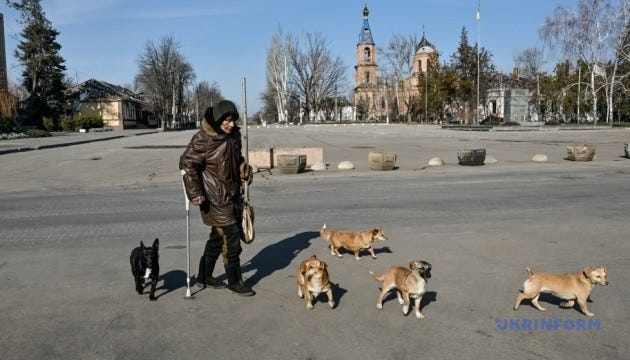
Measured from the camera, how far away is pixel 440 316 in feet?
15.6

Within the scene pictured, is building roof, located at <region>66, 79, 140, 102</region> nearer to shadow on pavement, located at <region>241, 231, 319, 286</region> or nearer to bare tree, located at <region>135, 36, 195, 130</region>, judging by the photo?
bare tree, located at <region>135, 36, 195, 130</region>

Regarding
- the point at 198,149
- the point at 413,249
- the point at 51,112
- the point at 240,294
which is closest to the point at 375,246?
the point at 413,249

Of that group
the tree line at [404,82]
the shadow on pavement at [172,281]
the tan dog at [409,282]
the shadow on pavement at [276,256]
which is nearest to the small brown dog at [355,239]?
the shadow on pavement at [276,256]

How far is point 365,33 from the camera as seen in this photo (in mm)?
129625

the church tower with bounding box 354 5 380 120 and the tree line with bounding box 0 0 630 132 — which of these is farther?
the church tower with bounding box 354 5 380 120

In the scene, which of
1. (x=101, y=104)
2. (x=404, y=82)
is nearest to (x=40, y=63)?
(x=101, y=104)

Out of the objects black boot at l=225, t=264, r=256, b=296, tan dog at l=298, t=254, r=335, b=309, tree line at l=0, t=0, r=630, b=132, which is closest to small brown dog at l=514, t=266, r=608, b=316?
tan dog at l=298, t=254, r=335, b=309

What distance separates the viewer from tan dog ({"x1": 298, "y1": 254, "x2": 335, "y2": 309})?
475cm

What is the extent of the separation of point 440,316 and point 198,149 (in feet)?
8.56

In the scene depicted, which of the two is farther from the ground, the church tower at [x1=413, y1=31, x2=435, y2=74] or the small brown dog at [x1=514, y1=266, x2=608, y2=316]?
the church tower at [x1=413, y1=31, x2=435, y2=74]

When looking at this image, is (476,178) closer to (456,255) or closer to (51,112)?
(456,255)

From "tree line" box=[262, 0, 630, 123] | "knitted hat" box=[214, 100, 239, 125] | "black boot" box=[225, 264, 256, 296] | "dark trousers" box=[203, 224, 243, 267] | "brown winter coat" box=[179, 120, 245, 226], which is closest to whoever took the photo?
"knitted hat" box=[214, 100, 239, 125]

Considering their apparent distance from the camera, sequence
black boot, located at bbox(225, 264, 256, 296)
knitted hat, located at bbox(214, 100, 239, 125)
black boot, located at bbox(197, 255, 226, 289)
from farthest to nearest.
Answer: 1. black boot, located at bbox(197, 255, 226, 289)
2. black boot, located at bbox(225, 264, 256, 296)
3. knitted hat, located at bbox(214, 100, 239, 125)

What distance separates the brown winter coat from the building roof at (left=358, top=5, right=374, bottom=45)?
126907 millimetres
